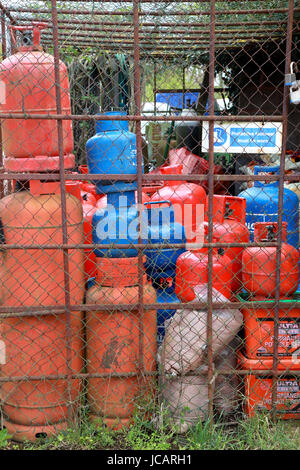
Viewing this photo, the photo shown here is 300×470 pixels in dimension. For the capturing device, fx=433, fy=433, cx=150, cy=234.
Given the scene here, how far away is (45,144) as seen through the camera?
9.41 ft

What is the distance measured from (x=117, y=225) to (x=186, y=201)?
5.99 feet

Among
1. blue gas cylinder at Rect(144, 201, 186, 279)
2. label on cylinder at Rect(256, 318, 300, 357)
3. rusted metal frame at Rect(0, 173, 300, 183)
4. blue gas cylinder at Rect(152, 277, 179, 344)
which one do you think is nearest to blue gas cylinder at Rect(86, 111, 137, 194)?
rusted metal frame at Rect(0, 173, 300, 183)

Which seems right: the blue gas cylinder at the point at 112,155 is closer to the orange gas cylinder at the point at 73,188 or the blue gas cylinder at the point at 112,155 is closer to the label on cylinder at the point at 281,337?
the orange gas cylinder at the point at 73,188

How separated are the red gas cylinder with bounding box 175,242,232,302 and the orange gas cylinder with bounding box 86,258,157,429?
0.33 m

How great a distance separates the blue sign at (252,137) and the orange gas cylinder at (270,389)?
5.01 feet

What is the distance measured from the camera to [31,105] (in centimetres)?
283

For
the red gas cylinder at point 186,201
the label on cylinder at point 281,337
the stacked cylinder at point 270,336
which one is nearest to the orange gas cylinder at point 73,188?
the red gas cylinder at point 186,201

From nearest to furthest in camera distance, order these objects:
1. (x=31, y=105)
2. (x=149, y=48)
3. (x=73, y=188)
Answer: (x=31, y=105), (x=73, y=188), (x=149, y=48)

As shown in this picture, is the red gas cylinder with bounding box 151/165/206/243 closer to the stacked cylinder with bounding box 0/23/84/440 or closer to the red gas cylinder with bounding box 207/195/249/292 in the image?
the red gas cylinder with bounding box 207/195/249/292

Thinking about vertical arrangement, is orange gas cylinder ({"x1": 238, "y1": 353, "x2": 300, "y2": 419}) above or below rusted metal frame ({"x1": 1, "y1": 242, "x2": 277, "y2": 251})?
below

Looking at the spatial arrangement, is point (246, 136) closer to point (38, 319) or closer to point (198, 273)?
point (198, 273)

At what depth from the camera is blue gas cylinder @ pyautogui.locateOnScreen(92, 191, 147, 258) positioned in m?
2.97

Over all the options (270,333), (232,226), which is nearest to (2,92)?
A: (232,226)

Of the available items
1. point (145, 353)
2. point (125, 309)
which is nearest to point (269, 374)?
point (145, 353)
